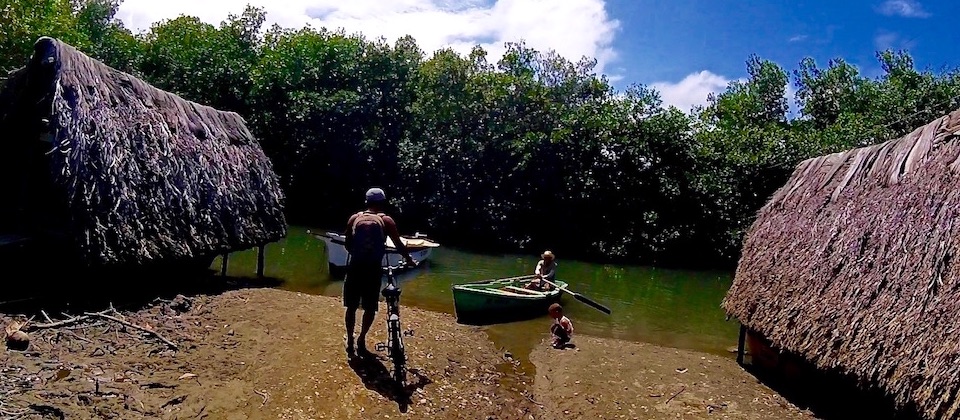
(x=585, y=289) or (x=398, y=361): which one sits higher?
(x=398, y=361)

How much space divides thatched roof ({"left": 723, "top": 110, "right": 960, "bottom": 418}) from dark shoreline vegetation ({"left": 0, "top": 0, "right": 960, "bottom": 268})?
1602cm

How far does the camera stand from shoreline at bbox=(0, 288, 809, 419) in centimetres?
587

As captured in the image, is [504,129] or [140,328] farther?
[504,129]

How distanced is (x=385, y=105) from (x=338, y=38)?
469 cm

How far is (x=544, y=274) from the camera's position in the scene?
1455 cm

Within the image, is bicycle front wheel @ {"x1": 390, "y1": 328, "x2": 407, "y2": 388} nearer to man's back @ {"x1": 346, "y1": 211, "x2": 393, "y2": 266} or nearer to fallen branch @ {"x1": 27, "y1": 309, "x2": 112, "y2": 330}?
man's back @ {"x1": 346, "y1": 211, "x2": 393, "y2": 266}

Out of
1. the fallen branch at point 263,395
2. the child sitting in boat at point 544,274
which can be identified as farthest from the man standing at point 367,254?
the child sitting in boat at point 544,274

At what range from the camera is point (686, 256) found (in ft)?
84.7

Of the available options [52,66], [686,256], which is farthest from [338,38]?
[52,66]

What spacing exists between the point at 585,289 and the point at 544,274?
161 inches

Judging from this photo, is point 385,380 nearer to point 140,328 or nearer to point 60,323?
point 140,328

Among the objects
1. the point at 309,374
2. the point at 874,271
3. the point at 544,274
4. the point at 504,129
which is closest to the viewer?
the point at 309,374

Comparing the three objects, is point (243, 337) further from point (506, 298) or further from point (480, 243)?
point (480, 243)

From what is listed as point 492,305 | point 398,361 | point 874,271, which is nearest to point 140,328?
point 398,361
